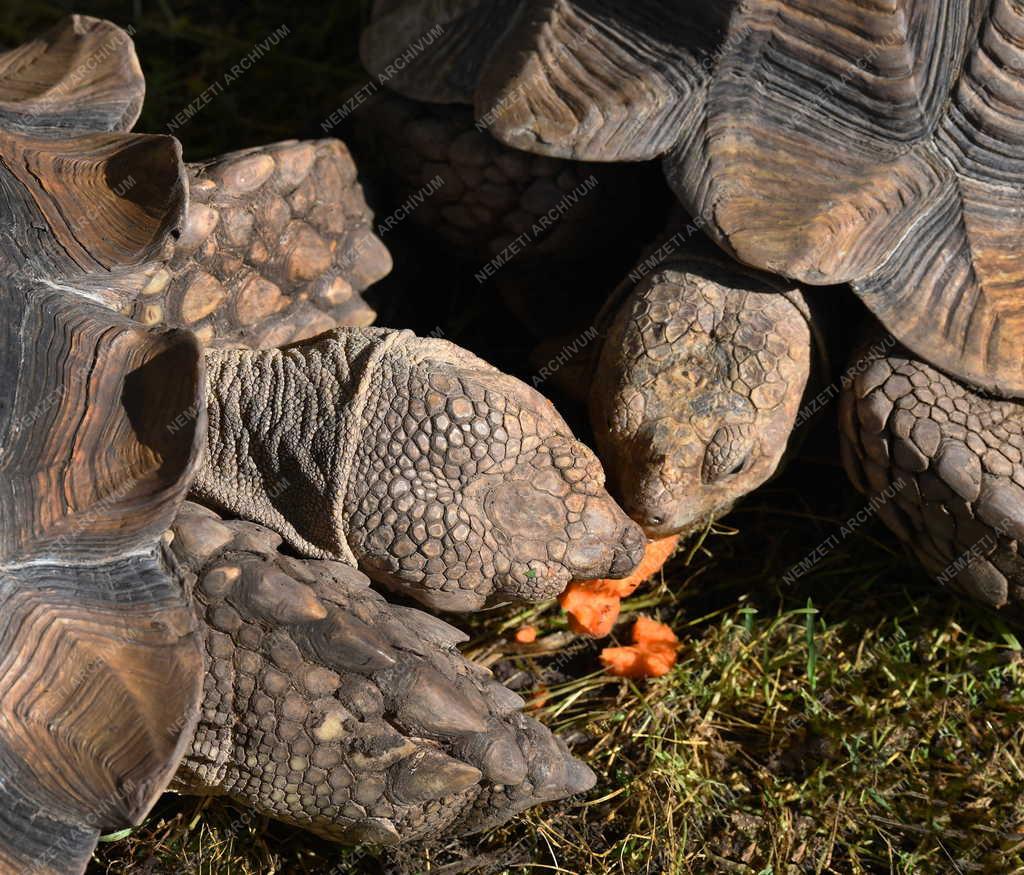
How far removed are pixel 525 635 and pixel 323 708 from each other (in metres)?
0.96

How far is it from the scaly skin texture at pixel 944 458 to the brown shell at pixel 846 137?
11 cm

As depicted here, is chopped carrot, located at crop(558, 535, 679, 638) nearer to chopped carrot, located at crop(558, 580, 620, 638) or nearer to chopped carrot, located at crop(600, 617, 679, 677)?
chopped carrot, located at crop(558, 580, 620, 638)

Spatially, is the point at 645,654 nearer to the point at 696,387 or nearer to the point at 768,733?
the point at 768,733

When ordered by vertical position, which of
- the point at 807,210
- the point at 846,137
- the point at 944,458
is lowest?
the point at 944,458

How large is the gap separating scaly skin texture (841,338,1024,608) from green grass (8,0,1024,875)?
13.1 inches

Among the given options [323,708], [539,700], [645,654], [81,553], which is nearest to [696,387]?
[645,654]

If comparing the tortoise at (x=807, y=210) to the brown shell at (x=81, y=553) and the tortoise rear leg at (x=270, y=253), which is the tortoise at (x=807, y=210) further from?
the brown shell at (x=81, y=553)

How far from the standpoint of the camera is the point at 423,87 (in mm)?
3074

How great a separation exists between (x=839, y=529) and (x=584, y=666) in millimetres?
861

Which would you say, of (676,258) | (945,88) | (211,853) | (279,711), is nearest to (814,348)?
(676,258)

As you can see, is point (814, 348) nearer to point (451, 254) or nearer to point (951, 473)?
point (951, 473)

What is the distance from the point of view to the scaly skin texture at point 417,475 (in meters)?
2.41

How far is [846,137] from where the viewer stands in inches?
106

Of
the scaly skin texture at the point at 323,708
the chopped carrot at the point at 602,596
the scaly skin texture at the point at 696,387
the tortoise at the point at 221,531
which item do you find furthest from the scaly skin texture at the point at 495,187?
the scaly skin texture at the point at 323,708
